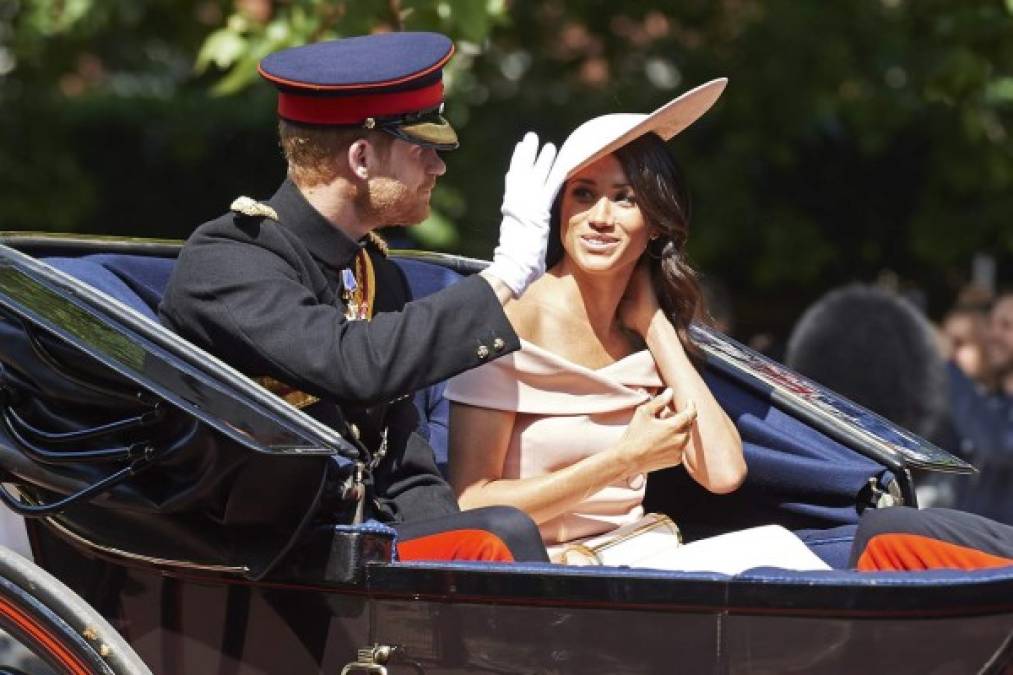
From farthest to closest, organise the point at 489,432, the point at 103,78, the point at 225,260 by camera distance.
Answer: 1. the point at 103,78
2. the point at 489,432
3. the point at 225,260

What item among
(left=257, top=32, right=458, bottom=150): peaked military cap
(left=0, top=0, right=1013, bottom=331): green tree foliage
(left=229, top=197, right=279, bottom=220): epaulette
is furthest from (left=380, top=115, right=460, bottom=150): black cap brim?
(left=0, top=0, right=1013, bottom=331): green tree foliage

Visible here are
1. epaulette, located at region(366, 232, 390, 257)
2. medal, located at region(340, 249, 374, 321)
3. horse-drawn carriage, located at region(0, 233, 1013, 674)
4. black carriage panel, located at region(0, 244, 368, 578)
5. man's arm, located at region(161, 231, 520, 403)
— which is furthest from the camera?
epaulette, located at region(366, 232, 390, 257)

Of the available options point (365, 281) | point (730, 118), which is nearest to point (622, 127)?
point (365, 281)

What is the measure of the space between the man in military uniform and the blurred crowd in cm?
277

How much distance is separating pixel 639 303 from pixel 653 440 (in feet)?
1.34

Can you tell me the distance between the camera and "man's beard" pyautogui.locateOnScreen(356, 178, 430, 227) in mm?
3352

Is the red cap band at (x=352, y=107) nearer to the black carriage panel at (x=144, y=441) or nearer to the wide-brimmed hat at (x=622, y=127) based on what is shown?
the wide-brimmed hat at (x=622, y=127)

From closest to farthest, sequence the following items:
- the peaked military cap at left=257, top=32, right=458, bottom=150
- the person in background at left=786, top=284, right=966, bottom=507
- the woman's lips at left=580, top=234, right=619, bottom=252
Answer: the peaked military cap at left=257, top=32, right=458, bottom=150 < the woman's lips at left=580, top=234, right=619, bottom=252 < the person in background at left=786, top=284, right=966, bottom=507

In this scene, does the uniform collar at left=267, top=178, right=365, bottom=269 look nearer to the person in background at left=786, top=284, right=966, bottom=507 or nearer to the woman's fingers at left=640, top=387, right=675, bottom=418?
the woman's fingers at left=640, top=387, right=675, bottom=418

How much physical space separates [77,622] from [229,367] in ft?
1.52

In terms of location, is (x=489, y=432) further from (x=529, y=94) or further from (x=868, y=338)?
(x=529, y=94)

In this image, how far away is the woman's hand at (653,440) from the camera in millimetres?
3342

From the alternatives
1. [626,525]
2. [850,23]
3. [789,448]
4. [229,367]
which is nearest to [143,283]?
[229,367]

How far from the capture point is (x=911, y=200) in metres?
8.82
